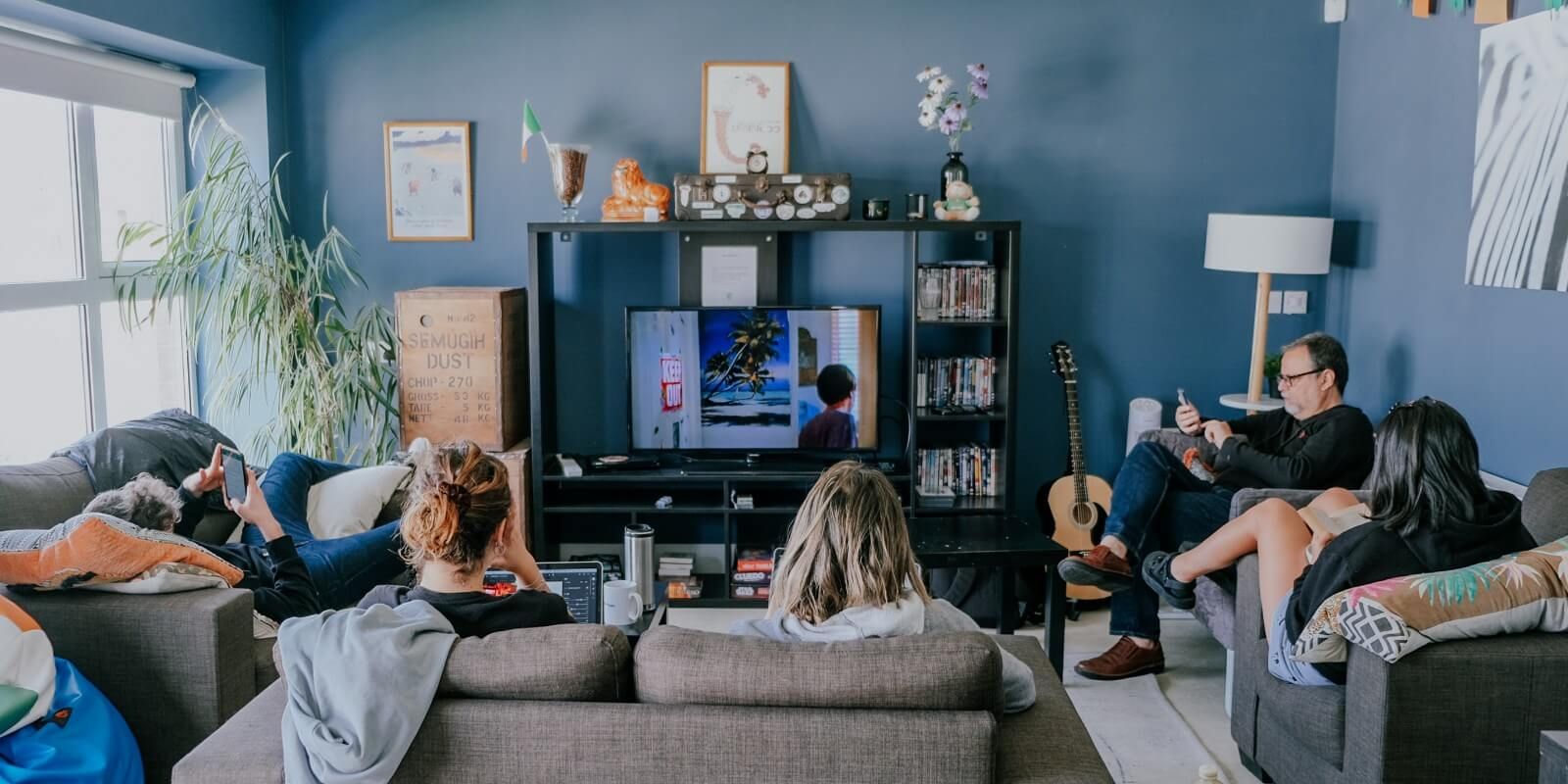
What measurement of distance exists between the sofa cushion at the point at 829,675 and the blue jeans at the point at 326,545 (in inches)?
72.9

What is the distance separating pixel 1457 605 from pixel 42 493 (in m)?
3.41

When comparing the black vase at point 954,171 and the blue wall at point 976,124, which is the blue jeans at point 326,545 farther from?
the black vase at point 954,171

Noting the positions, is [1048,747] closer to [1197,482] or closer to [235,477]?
[235,477]

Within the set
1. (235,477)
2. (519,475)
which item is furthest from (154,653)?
(519,475)

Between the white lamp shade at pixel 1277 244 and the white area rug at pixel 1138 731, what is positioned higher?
the white lamp shade at pixel 1277 244

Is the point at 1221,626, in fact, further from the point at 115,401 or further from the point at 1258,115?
the point at 115,401

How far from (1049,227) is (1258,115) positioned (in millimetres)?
931

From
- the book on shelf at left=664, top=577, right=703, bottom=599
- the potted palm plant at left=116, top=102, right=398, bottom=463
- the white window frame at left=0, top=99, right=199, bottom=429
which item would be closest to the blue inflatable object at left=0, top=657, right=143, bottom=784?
A: the white window frame at left=0, top=99, right=199, bottom=429

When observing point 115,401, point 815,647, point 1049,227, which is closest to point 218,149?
point 115,401

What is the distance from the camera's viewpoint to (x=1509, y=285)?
383 cm

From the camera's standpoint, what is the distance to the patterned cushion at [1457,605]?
251 centimetres

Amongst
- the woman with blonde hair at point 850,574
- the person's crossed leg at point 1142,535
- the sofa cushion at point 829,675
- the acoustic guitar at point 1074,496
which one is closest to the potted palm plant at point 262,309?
the acoustic guitar at point 1074,496

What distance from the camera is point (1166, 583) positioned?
12.2 ft

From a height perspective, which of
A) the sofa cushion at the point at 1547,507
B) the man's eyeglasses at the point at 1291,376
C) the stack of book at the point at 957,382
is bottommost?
the sofa cushion at the point at 1547,507
